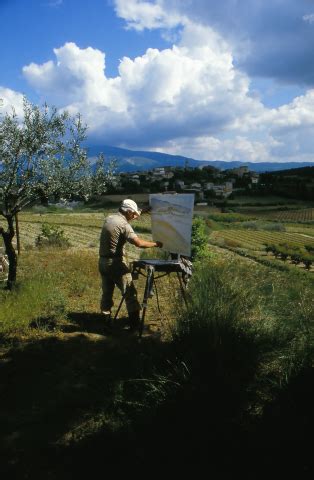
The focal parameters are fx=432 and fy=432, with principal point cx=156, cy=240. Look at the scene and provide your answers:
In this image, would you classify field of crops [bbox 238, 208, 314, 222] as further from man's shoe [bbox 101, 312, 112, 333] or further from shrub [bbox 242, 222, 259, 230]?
man's shoe [bbox 101, 312, 112, 333]

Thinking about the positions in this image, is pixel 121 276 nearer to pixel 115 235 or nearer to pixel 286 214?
pixel 115 235

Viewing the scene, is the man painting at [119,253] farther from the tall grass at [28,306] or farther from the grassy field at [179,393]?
the tall grass at [28,306]

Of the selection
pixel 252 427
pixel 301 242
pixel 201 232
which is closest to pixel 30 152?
pixel 252 427

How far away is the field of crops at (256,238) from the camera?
65544mm

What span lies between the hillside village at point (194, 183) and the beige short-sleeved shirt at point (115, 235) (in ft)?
306

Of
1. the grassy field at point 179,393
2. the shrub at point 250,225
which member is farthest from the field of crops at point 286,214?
the grassy field at point 179,393

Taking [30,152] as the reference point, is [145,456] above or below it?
below

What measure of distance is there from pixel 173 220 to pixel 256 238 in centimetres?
6868

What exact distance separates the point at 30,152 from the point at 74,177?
134 cm

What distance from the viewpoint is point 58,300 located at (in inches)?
325

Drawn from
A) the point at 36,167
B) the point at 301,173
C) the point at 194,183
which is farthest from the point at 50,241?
the point at 301,173

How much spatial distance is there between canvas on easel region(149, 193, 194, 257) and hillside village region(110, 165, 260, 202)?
9259 centimetres

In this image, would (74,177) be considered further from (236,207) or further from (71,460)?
(236,207)

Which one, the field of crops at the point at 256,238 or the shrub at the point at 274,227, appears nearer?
the field of crops at the point at 256,238
